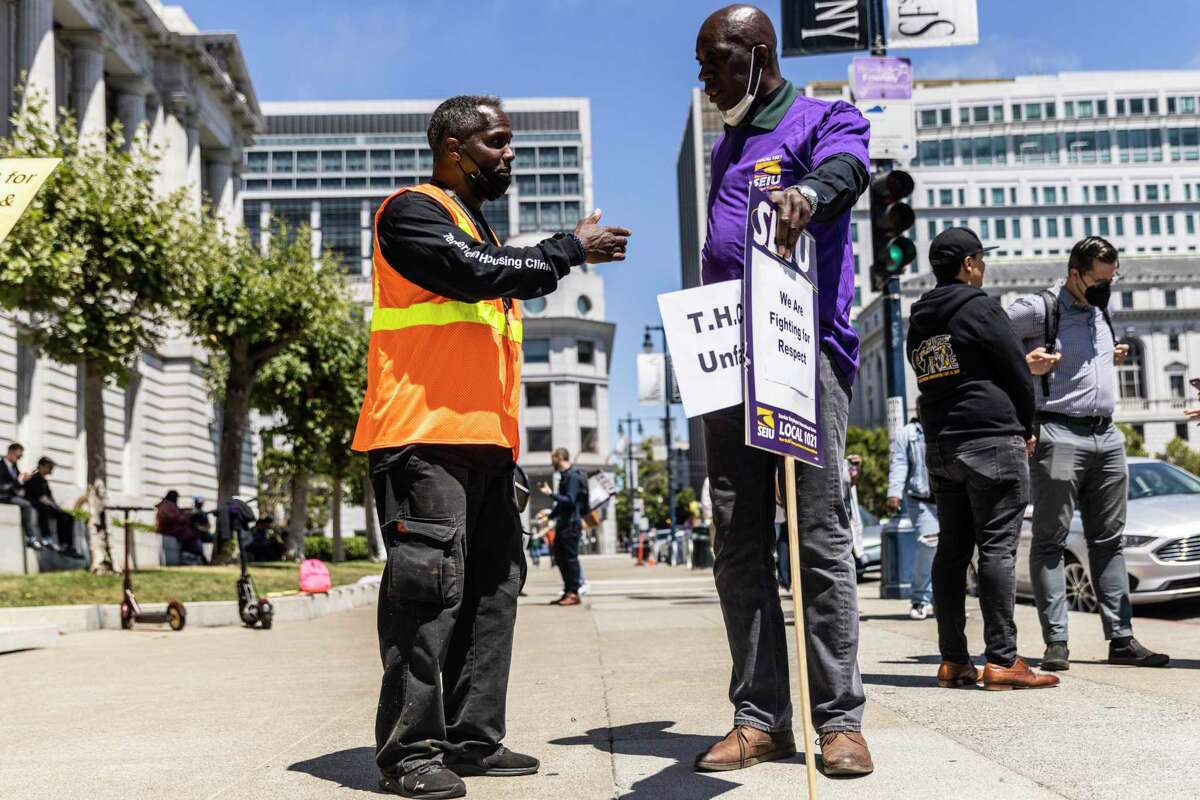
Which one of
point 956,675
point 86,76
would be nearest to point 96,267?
point 956,675

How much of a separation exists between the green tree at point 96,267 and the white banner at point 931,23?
1141cm

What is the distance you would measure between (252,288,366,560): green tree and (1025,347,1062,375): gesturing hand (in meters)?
28.2

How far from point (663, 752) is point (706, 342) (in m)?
1.36

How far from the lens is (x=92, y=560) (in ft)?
57.9

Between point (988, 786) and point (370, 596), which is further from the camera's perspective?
point (370, 596)

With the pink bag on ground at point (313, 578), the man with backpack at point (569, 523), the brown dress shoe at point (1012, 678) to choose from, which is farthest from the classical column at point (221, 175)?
the brown dress shoe at point (1012, 678)


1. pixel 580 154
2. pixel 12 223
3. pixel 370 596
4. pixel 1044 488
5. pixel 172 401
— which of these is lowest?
pixel 370 596

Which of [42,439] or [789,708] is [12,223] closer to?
[789,708]

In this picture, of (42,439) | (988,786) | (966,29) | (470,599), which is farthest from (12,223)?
(42,439)

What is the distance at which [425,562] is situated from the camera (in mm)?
3410

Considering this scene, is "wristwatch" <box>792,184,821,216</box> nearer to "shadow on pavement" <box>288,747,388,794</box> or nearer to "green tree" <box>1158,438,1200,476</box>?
"shadow on pavement" <box>288,747,388,794</box>

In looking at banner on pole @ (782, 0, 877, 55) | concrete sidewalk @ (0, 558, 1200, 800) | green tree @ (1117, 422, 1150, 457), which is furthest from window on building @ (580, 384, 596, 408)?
concrete sidewalk @ (0, 558, 1200, 800)

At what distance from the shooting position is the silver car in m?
9.81

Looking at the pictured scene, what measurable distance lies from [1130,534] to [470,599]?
799 cm
